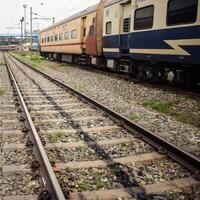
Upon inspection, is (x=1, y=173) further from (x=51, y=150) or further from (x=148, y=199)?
(x=148, y=199)

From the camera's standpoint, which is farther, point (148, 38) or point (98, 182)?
point (148, 38)

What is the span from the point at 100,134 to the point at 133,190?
2.49 m

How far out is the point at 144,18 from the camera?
42.3 ft

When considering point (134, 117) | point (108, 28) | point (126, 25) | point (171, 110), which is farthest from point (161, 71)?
point (108, 28)

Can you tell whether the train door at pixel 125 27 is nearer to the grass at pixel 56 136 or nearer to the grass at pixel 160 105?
the grass at pixel 160 105

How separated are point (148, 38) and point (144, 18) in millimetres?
824

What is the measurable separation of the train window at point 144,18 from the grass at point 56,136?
6950mm

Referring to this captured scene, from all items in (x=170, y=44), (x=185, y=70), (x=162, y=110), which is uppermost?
(x=170, y=44)

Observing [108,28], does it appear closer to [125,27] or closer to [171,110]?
[125,27]

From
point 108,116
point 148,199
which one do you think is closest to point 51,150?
point 148,199

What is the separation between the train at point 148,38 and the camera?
10.2m

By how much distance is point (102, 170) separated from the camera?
4.81 metres

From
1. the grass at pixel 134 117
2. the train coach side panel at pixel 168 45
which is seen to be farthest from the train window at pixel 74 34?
the grass at pixel 134 117

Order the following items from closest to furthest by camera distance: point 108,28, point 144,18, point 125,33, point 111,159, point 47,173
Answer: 1. point 47,173
2. point 111,159
3. point 144,18
4. point 125,33
5. point 108,28
